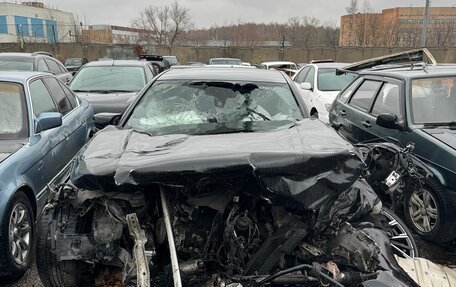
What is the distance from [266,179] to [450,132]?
287 cm

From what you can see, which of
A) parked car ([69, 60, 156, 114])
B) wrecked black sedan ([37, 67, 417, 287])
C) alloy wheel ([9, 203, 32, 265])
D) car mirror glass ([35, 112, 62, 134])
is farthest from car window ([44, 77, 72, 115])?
wrecked black sedan ([37, 67, 417, 287])

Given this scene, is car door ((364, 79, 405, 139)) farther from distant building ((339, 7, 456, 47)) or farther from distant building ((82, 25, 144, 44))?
distant building ((82, 25, 144, 44))

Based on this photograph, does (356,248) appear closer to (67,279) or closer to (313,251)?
(313,251)

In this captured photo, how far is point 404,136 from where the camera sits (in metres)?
4.33

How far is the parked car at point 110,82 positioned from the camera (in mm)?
7262

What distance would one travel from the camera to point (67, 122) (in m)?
4.80

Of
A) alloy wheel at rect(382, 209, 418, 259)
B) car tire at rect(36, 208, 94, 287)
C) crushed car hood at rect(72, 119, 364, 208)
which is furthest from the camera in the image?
alloy wheel at rect(382, 209, 418, 259)

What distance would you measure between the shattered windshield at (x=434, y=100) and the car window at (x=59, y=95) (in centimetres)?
419

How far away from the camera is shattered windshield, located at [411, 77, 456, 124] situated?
4387 mm

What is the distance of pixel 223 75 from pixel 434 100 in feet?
8.17

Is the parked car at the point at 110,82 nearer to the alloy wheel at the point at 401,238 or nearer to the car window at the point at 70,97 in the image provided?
the car window at the point at 70,97

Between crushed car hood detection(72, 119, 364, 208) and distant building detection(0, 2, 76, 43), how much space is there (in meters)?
33.9

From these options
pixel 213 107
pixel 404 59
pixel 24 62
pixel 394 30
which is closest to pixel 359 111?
pixel 404 59

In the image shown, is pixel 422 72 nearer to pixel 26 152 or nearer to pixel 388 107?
pixel 388 107
